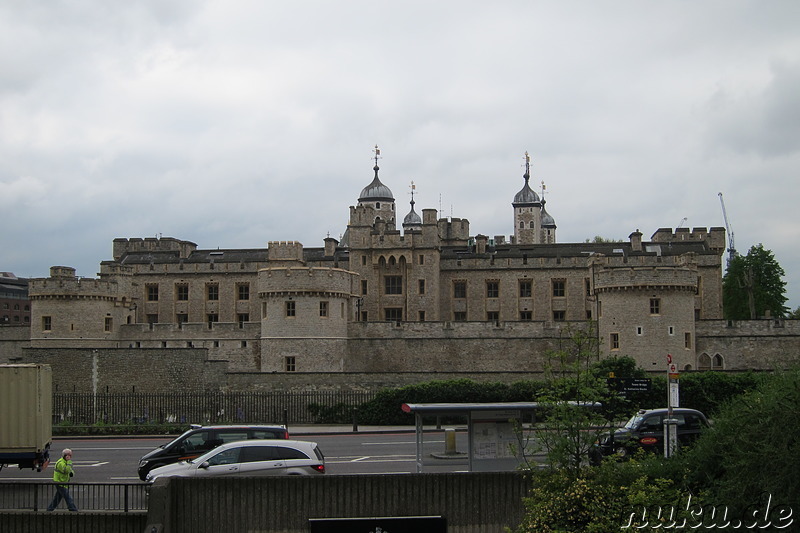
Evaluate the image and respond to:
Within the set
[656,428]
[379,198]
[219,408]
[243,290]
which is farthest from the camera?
[379,198]

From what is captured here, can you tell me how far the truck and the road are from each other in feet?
4.37

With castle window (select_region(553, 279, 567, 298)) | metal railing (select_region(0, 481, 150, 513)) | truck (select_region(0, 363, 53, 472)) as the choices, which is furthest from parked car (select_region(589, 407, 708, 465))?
castle window (select_region(553, 279, 567, 298))

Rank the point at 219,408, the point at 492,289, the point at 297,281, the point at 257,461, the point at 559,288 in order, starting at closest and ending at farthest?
the point at 257,461 → the point at 219,408 → the point at 297,281 → the point at 559,288 → the point at 492,289

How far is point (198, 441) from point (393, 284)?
40.8 meters

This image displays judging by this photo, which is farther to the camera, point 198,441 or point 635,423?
point 635,423

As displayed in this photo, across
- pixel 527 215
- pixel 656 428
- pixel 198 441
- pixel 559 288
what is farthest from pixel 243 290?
pixel 527 215

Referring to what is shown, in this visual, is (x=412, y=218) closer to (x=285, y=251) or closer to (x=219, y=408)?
(x=285, y=251)

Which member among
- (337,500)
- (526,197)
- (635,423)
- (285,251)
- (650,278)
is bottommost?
(337,500)

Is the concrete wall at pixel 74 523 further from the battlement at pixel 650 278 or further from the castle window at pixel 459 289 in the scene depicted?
the castle window at pixel 459 289

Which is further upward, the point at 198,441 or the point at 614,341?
the point at 614,341

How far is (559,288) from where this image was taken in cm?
6438

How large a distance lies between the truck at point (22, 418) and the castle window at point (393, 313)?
40.9 meters

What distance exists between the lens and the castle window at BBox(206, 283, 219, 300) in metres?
67.2

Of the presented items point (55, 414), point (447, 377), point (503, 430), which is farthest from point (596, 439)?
point (55, 414)
